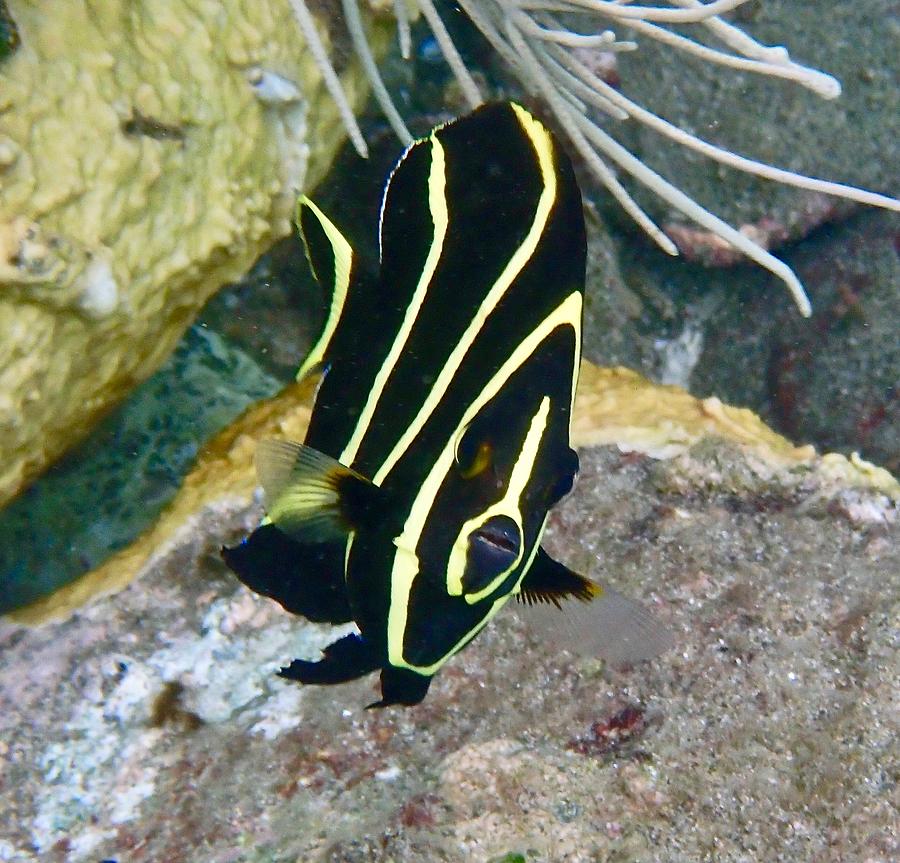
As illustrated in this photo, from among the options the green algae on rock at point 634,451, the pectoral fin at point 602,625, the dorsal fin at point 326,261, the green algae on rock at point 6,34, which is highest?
the green algae on rock at point 6,34

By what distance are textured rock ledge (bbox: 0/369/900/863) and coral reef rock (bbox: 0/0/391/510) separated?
59 cm

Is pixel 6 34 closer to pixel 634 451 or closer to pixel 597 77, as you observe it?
pixel 597 77

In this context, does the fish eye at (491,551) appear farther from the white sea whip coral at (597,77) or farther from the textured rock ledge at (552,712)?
the white sea whip coral at (597,77)

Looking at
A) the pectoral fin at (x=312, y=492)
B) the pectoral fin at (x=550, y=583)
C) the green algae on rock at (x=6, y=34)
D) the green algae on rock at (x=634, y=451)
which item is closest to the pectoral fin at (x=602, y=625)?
the pectoral fin at (x=550, y=583)

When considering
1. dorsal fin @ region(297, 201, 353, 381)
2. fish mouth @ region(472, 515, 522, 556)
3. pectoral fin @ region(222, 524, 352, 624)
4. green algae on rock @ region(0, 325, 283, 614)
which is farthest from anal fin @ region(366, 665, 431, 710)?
green algae on rock @ region(0, 325, 283, 614)

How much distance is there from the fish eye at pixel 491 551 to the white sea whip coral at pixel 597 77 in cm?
130

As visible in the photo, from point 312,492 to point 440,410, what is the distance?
0.59 feet

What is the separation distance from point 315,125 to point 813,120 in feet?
8.10

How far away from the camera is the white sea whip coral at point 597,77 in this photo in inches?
73.4

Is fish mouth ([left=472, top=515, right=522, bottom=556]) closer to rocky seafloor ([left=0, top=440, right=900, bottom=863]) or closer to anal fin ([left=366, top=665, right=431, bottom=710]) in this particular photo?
anal fin ([left=366, top=665, right=431, bottom=710])

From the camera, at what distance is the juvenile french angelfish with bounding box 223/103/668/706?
3.01 ft

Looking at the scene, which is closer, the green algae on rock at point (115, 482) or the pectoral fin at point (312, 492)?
the pectoral fin at point (312, 492)

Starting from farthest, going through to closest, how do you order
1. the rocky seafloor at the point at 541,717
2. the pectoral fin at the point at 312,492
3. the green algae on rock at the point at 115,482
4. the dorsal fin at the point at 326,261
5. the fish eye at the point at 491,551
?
the green algae on rock at the point at 115,482, the rocky seafloor at the point at 541,717, the dorsal fin at the point at 326,261, the pectoral fin at the point at 312,492, the fish eye at the point at 491,551

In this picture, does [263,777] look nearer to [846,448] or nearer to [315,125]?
[315,125]
